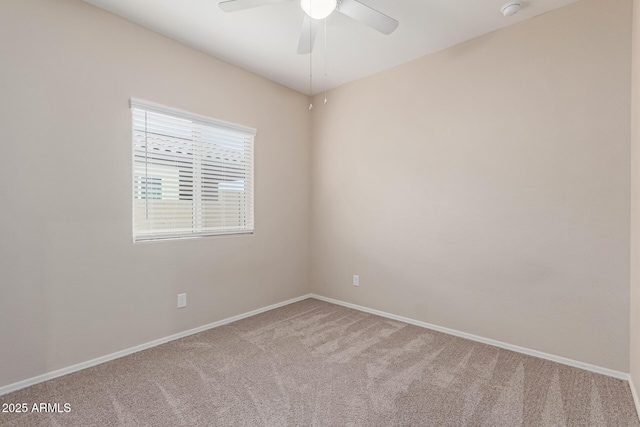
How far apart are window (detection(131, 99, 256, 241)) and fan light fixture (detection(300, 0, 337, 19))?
1455 millimetres

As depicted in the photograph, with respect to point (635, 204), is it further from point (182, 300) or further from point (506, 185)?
point (182, 300)

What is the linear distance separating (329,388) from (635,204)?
2228 mm

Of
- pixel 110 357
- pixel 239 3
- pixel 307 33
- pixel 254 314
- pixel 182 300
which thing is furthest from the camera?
pixel 254 314

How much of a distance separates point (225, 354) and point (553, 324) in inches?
99.2

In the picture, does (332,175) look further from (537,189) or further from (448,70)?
(537,189)

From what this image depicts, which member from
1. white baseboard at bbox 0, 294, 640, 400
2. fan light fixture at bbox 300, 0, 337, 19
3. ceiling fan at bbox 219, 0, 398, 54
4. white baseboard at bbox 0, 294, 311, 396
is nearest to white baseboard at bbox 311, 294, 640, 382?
white baseboard at bbox 0, 294, 640, 400

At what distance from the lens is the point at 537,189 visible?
2.39 metres

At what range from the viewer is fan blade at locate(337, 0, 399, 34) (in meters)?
1.88

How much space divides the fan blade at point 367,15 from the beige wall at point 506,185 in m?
1.09

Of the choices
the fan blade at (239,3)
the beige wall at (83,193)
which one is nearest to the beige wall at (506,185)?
the beige wall at (83,193)

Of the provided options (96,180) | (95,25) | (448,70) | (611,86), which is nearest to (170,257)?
(96,180)

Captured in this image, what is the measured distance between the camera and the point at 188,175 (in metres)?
2.83

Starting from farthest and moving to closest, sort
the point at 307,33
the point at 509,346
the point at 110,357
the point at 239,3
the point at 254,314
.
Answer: the point at 254,314
the point at 509,346
the point at 110,357
the point at 307,33
the point at 239,3

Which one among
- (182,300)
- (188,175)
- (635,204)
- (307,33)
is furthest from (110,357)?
(635,204)
